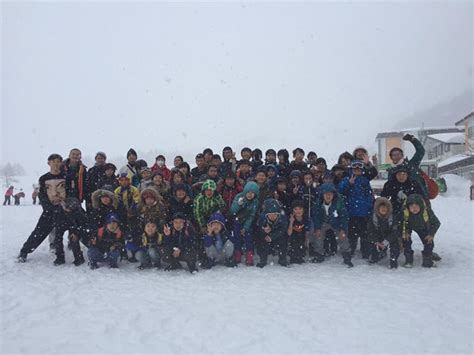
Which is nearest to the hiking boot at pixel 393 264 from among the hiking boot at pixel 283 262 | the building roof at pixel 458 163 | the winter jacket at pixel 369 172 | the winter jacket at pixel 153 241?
the winter jacket at pixel 369 172

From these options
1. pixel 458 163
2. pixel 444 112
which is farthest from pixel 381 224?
pixel 444 112

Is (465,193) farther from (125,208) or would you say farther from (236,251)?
(125,208)

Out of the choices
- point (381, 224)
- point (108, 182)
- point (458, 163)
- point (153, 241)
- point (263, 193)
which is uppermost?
point (458, 163)

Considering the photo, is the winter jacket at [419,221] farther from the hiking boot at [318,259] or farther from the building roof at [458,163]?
the building roof at [458,163]

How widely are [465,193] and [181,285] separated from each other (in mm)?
21944

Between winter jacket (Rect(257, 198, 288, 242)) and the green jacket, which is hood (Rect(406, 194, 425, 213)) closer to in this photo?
winter jacket (Rect(257, 198, 288, 242))

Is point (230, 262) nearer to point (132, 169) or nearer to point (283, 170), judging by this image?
point (283, 170)

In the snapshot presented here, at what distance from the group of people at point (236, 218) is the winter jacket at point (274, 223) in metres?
0.02

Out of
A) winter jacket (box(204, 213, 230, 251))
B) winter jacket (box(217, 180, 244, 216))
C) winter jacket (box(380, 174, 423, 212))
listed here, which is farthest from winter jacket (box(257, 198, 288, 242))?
winter jacket (box(380, 174, 423, 212))

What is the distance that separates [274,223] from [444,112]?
19165cm

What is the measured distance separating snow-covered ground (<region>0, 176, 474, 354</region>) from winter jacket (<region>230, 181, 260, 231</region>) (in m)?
0.97

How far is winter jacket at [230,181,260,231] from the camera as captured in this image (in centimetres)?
649

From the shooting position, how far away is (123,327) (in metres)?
3.82

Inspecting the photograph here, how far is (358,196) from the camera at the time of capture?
6.62 m
